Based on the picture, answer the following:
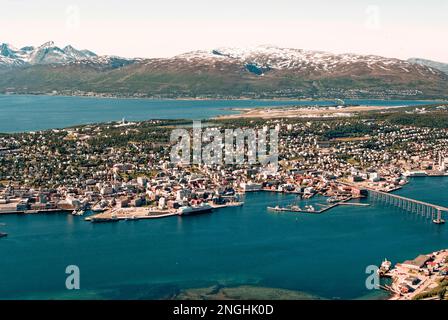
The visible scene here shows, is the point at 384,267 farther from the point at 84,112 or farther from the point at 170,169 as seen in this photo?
the point at 84,112

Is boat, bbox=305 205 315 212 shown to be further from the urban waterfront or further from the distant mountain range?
the distant mountain range

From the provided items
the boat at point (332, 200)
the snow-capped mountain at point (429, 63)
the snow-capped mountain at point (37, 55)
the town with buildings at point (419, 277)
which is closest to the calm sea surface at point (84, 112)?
the boat at point (332, 200)

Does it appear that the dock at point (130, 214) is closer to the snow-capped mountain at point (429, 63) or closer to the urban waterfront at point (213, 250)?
the urban waterfront at point (213, 250)

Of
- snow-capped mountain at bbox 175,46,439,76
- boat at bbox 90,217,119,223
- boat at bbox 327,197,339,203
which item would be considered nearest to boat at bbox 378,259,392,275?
boat at bbox 327,197,339,203

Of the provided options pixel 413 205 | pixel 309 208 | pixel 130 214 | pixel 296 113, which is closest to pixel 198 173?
pixel 130 214

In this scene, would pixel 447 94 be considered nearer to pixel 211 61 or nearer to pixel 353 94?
pixel 353 94
